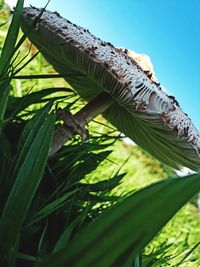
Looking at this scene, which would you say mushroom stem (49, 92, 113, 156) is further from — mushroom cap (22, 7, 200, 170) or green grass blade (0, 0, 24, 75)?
green grass blade (0, 0, 24, 75)

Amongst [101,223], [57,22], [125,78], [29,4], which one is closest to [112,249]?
[101,223]

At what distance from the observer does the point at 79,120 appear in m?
0.94

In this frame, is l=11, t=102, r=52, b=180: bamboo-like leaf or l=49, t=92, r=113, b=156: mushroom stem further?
l=49, t=92, r=113, b=156: mushroom stem

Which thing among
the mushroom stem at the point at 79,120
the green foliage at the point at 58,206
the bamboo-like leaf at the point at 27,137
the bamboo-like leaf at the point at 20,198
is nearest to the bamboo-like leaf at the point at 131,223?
the green foliage at the point at 58,206

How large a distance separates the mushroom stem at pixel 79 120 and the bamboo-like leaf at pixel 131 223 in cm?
60

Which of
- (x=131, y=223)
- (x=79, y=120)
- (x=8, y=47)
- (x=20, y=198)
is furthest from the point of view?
(x=79, y=120)

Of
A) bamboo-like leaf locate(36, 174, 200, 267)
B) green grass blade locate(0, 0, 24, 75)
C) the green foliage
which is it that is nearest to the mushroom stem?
the green foliage

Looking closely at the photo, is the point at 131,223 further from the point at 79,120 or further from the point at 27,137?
the point at 79,120

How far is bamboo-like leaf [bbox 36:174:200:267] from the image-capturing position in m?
0.28

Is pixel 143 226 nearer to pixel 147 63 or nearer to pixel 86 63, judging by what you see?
pixel 86 63

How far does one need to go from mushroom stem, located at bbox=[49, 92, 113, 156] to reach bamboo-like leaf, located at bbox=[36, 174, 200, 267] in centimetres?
60

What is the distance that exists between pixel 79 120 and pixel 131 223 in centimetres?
67

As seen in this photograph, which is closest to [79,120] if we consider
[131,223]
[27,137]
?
[27,137]

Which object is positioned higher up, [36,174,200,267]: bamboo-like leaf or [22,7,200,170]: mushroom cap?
[22,7,200,170]: mushroom cap
